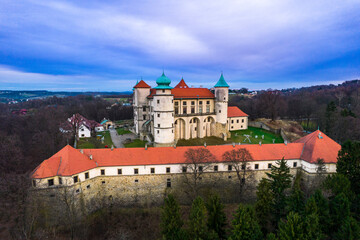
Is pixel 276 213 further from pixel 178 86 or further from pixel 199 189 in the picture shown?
pixel 178 86

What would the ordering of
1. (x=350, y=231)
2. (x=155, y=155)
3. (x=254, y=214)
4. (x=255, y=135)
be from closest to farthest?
(x=350, y=231) < (x=254, y=214) < (x=155, y=155) < (x=255, y=135)

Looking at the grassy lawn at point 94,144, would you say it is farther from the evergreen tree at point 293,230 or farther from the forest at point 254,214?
the evergreen tree at point 293,230

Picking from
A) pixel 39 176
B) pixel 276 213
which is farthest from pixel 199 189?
pixel 39 176

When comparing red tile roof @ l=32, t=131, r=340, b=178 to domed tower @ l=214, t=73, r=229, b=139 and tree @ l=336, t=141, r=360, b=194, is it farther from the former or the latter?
domed tower @ l=214, t=73, r=229, b=139

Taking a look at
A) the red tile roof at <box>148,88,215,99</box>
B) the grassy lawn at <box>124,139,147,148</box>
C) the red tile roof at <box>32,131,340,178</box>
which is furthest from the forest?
the red tile roof at <box>148,88,215,99</box>

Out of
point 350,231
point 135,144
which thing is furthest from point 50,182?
point 350,231

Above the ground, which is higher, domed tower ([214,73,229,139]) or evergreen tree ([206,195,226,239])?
domed tower ([214,73,229,139])

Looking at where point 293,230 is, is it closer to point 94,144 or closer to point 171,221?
point 171,221

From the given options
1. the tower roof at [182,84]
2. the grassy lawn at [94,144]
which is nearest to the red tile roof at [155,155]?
the grassy lawn at [94,144]
